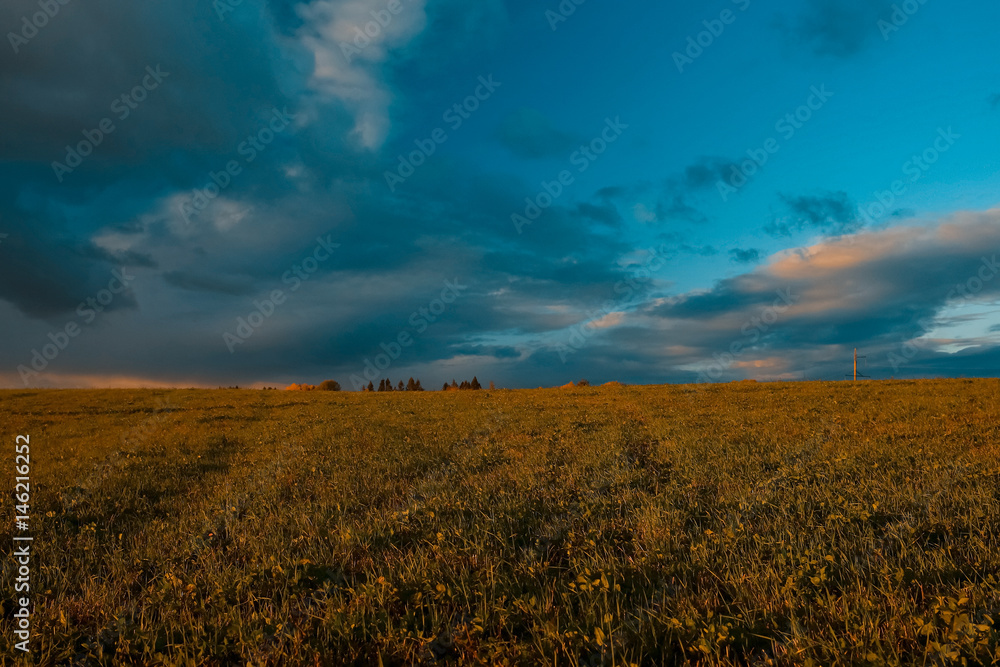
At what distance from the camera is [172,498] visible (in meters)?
11.6

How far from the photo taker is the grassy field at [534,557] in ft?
15.0

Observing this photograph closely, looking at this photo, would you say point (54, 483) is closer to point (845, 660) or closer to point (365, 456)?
point (365, 456)

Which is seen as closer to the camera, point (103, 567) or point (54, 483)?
point (103, 567)

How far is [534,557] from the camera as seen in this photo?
20.6ft

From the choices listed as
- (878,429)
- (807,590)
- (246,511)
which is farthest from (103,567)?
(878,429)

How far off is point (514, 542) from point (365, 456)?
9123mm

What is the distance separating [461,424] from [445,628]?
18417 mm

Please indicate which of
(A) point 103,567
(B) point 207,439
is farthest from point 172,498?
(B) point 207,439

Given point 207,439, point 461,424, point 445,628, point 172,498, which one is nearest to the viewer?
point 445,628

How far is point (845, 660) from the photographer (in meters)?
4.07

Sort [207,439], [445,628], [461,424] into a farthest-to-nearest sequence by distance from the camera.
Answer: [461,424], [207,439], [445,628]

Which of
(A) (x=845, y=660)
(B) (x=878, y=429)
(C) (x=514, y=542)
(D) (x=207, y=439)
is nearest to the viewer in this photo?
(A) (x=845, y=660)

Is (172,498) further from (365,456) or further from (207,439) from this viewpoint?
(207,439)

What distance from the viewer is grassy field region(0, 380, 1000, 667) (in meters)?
4.56
